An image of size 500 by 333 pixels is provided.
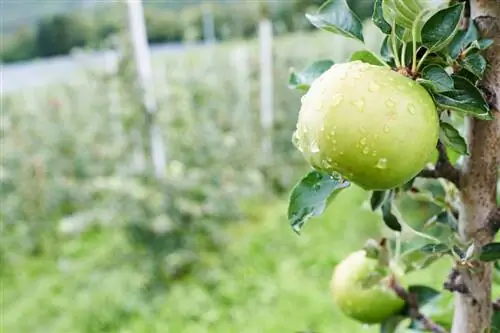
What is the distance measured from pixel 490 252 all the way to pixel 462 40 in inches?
6.9

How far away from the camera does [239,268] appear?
2766 millimetres

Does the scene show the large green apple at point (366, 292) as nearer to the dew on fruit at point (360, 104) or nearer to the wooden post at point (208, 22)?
the dew on fruit at point (360, 104)

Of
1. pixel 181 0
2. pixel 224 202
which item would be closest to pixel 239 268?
pixel 224 202

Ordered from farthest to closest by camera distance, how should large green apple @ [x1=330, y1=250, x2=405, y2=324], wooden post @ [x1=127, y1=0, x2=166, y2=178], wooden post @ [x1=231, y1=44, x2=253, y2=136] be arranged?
wooden post @ [x1=231, y1=44, x2=253, y2=136]
wooden post @ [x1=127, y1=0, x2=166, y2=178]
large green apple @ [x1=330, y1=250, x2=405, y2=324]

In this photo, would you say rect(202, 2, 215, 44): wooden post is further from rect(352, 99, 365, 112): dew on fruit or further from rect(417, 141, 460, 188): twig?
rect(352, 99, 365, 112): dew on fruit

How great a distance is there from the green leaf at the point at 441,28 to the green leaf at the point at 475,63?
0.06 ft

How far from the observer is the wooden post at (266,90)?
402 cm

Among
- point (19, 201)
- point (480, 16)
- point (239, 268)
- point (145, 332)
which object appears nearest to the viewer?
point (480, 16)

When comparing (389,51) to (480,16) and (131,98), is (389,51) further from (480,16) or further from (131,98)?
(131,98)

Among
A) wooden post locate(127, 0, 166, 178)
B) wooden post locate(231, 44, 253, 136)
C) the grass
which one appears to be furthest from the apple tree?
wooden post locate(231, 44, 253, 136)

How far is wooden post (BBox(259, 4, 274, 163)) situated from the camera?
4020 mm

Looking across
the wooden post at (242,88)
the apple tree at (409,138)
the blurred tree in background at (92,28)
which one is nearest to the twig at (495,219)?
the apple tree at (409,138)

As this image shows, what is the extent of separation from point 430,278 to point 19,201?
192 cm

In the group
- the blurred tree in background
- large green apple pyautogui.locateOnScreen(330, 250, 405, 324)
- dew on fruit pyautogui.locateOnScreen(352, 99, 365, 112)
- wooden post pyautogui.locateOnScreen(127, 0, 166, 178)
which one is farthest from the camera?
the blurred tree in background
